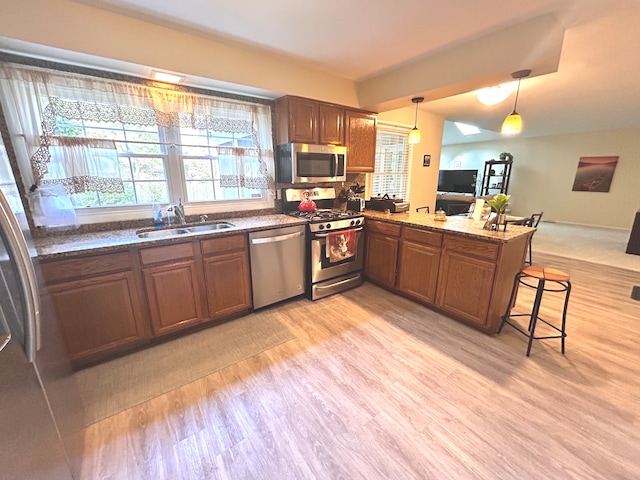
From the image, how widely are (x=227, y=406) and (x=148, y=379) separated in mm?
697

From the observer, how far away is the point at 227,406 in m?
1.71

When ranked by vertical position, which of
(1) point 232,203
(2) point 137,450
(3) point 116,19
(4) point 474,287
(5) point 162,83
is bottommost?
(2) point 137,450

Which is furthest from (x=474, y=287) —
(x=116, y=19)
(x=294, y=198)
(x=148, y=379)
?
(x=116, y=19)

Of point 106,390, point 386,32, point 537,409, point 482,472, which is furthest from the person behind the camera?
point 386,32

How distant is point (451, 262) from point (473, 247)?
0.27 m

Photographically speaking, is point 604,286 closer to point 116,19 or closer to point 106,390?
point 106,390

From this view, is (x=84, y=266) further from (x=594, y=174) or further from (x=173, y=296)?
(x=594, y=174)

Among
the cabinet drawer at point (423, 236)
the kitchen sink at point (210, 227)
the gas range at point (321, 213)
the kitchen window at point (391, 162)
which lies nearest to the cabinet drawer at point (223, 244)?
the kitchen sink at point (210, 227)

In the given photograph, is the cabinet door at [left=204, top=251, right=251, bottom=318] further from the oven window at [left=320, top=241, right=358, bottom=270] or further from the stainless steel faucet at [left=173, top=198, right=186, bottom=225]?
the oven window at [left=320, top=241, right=358, bottom=270]

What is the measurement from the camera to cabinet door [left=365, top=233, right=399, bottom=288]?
3.18m

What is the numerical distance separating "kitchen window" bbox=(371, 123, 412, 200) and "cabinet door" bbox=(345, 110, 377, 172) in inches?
23.1

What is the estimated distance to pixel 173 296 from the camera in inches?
89.4

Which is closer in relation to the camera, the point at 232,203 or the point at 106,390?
the point at 106,390

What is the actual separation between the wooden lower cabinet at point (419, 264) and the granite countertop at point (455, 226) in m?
0.09
